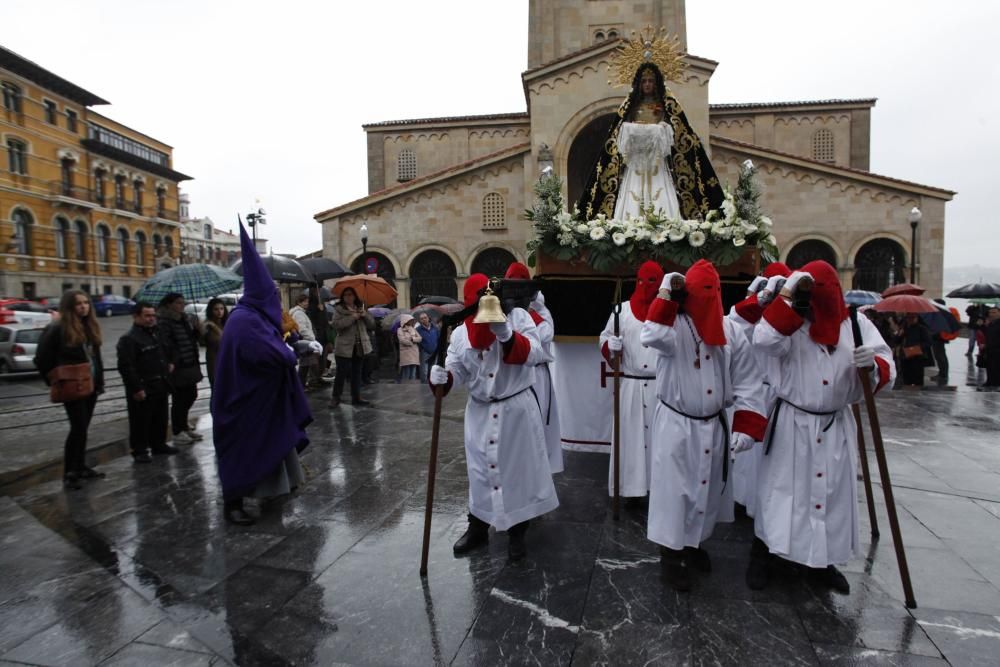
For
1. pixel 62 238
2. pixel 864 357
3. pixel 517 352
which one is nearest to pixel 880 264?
pixel 864 357

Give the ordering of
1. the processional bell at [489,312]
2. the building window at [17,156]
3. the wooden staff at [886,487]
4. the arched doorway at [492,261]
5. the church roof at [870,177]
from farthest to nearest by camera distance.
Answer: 1. the building window at [17,156]
2. the arched doorway at [492,261]
3. the church roof at [870,177]
4. the processional bell at [489,312]
5. the wooden staff at [886,487]

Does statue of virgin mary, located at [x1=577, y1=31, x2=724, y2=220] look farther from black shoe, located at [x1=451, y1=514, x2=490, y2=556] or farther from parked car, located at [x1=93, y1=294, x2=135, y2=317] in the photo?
parked car, located at [x1=93, y1=294, x2=135, y2=317]

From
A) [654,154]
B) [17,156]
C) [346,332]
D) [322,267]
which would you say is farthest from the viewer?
[17,156]

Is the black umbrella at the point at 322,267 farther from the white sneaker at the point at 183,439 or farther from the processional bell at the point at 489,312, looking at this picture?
the processional bell at the point at 489,312

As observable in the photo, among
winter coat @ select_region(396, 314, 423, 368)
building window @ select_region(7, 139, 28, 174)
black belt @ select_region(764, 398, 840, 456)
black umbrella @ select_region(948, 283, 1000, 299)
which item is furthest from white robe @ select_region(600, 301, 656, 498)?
building window @ select_region(7, 139, 28, 174)

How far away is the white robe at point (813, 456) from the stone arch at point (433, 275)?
766 inches

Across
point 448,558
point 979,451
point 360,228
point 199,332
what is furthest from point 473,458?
point 360,228

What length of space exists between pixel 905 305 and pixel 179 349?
11.3 meters

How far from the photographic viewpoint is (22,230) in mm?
36906

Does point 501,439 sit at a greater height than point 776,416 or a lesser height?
lesser

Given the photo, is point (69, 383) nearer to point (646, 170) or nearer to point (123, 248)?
point (646, 170)

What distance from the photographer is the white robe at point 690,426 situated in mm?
3672

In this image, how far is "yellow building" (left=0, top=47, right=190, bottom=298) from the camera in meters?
35.9

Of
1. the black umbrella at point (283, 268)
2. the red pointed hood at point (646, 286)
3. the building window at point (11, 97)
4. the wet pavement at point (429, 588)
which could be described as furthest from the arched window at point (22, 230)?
the red pointed hood at point (646, 286)
